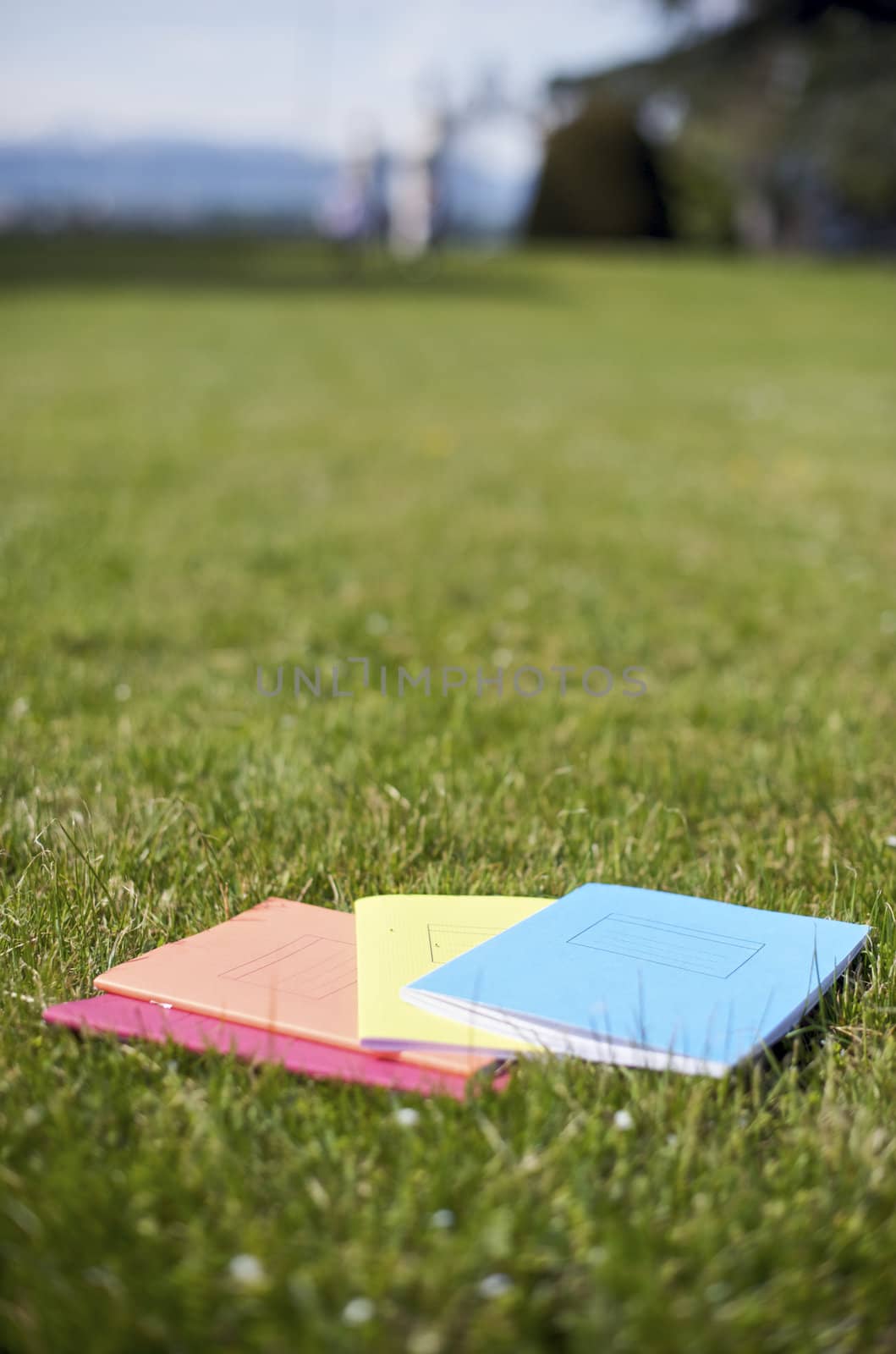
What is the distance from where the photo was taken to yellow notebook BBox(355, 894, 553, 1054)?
1495 millimetres

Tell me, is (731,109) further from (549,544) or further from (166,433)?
(549,544)

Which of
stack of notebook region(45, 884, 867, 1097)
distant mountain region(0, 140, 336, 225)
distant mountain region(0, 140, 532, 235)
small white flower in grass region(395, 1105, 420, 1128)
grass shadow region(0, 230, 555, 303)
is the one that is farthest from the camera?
distant mountain region(0, 140, 336, 225)

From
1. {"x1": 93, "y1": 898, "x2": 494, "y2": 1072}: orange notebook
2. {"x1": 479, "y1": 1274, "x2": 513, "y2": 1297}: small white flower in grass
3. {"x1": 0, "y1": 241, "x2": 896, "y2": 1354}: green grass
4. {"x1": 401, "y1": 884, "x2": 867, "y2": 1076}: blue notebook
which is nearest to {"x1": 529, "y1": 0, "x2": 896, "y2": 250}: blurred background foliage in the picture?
{"x1": 0, "y1": 241, "x2": 896, "y2": 1354}: green grass

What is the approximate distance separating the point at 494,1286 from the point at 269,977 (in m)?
0.62

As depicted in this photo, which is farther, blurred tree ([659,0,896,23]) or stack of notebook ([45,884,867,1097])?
blurred tree ([659,0,896,23])

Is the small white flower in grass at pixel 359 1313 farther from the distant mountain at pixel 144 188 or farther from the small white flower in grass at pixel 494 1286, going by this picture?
the distant mountain at pixel 144 188

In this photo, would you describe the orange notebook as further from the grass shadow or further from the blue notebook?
the grass shadow

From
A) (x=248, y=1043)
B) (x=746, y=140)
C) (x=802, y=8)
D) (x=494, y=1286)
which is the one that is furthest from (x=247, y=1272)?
(x=746, y=140)

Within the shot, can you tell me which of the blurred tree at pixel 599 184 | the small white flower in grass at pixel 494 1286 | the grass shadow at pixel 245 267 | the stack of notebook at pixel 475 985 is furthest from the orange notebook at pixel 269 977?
the blurred tree at pixel 599 184

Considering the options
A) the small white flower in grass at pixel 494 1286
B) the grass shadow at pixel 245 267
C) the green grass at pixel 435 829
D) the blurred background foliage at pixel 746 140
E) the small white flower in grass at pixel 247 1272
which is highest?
the blurred background foliage at pixel 746 140

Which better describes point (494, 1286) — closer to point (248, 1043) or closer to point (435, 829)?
point (248, 1043)

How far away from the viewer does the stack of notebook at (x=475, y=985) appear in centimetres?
148

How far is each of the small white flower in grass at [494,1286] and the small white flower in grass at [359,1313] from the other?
0.10m

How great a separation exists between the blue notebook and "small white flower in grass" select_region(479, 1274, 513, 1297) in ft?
1.22
